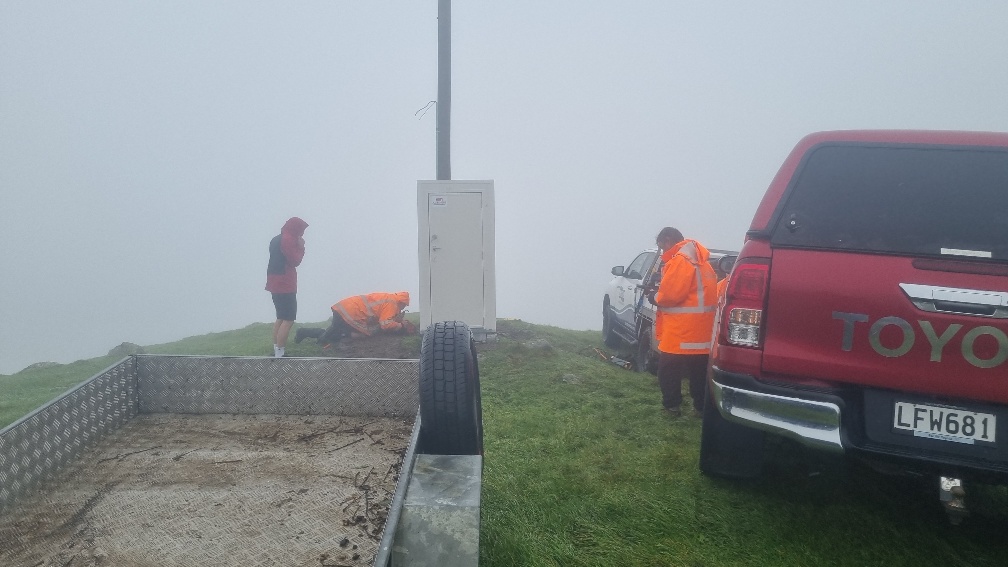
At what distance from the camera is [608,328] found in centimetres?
1105

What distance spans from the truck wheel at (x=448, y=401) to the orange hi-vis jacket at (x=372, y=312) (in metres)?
6.71

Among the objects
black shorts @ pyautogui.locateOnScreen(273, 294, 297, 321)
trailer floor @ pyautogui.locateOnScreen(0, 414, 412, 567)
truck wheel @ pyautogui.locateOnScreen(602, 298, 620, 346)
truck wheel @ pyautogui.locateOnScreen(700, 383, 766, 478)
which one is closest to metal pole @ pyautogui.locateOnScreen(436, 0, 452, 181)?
black shorts @ pyautogui.locateOnScreen(273, 294, 297, 321)

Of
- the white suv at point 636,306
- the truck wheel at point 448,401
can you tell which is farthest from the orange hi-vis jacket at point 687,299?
the truck wheel at point 448,401

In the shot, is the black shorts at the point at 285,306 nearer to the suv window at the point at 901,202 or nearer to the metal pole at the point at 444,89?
the metal pole at the point at 444,89

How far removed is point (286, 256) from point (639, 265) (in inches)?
181

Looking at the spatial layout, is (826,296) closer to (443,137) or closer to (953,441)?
(953,441)

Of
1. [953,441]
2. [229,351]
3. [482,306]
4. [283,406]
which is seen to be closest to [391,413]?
[283,406]

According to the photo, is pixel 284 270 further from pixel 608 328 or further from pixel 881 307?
pixel 881 307

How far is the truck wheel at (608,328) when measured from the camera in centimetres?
1088

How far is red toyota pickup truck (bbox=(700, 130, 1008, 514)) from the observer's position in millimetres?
3029

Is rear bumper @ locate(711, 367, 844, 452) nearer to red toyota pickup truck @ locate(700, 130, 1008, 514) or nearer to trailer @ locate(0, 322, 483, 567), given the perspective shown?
red toyota pickup truck @ locate(700, 130, 1008, 514)

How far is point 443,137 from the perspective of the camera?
34.0ft

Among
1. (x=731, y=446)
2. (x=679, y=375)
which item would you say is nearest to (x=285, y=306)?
(x=679, y=375)

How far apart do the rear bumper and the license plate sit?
0.26m
